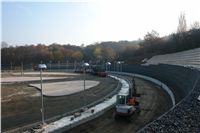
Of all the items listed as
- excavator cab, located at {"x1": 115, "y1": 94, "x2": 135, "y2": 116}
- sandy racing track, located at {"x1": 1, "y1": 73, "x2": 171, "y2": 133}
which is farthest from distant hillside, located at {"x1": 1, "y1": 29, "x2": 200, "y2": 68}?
excavator cab, located at {"x1": 115, "y1": 94, "x2": 135, "y2": 116}

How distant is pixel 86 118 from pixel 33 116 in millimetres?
4820

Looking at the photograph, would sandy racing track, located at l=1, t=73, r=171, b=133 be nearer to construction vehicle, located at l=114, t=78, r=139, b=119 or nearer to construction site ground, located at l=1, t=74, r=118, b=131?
construction site ground, located at l=1, t=74, r=118, b=131

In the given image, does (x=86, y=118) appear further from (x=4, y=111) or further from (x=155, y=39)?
(x=155, y=39)

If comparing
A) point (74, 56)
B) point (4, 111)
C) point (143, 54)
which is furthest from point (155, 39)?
point (4, 111)

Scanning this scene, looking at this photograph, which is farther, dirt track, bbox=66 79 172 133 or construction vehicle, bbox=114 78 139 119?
construction vehicle, bbox=114 78 139 119

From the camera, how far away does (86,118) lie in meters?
24.6

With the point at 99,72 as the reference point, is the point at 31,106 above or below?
below

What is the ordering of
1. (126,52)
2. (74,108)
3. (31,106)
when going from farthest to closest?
(126,52), (31,106), (74,108)

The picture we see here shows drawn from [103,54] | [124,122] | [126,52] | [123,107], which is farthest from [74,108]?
[103,54]

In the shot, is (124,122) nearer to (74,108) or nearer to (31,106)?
(74,108)

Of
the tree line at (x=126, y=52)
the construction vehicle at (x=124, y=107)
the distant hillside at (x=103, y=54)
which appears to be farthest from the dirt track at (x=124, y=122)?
the distant hillside at (x=103, y=54)

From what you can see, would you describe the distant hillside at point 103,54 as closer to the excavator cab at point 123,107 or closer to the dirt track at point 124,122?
the dirt track at point 124,122

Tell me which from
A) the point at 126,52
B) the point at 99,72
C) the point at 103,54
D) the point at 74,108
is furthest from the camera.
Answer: the point at 103,54

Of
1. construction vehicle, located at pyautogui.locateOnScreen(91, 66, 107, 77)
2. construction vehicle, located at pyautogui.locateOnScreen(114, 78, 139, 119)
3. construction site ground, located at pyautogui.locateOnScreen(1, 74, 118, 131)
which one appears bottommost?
construction site ground, located at pyautogui.locateOnScreen(1, 74, 118, 131)
